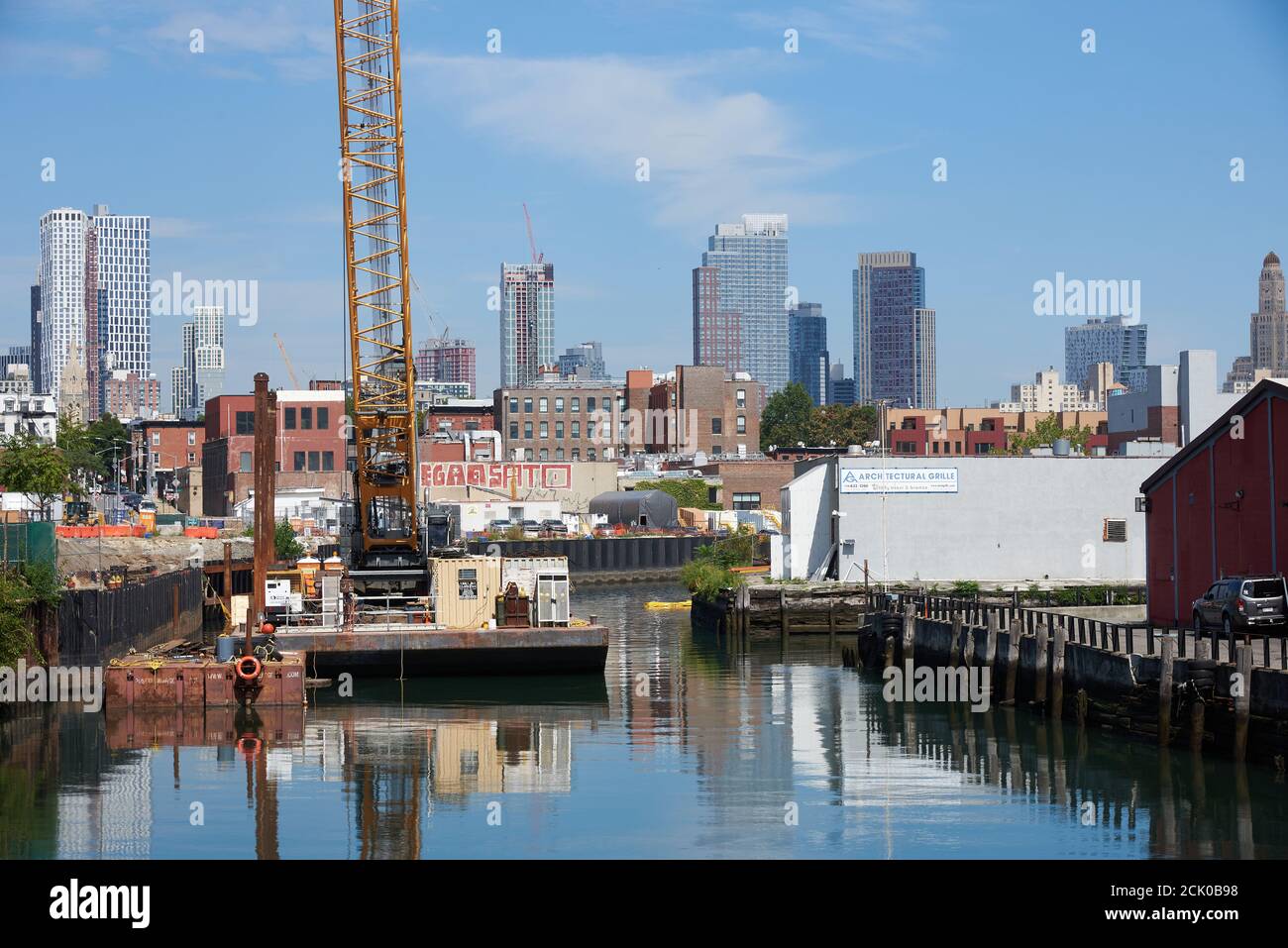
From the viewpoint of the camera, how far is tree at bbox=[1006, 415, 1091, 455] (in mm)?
148125

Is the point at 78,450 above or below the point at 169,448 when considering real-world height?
below

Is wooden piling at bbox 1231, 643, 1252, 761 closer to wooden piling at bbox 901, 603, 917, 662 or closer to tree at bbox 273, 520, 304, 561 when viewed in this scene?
wooden piling at bbox 901, 603, 917, 662

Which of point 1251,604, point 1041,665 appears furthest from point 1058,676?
point 1251,604

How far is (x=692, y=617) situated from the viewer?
243 feet

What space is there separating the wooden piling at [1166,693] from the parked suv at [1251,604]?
460 centimetres

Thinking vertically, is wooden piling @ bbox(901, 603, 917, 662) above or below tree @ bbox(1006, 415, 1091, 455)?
below

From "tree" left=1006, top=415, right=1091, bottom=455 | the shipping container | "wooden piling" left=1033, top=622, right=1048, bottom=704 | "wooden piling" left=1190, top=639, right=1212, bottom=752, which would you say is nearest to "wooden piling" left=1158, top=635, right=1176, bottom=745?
"wooden piling" left=1190, top=639, right=1212, bottom=752

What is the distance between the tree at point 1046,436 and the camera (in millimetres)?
148125

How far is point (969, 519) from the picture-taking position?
229ft

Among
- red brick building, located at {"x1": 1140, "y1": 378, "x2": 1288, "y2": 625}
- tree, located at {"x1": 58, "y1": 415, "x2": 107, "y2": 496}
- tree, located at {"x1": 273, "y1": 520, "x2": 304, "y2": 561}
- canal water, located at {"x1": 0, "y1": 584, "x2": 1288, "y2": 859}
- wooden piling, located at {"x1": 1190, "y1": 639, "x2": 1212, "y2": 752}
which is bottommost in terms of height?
canal water, located at {"x1": 0, "y1": 584, "x2": 1288, "y2": 859}

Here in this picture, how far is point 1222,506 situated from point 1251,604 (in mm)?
6216

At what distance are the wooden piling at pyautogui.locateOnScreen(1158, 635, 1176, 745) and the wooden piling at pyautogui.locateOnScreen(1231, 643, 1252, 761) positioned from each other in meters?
2.33

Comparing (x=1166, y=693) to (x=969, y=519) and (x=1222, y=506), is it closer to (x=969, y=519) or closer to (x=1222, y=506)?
(x=1222, y=506)
